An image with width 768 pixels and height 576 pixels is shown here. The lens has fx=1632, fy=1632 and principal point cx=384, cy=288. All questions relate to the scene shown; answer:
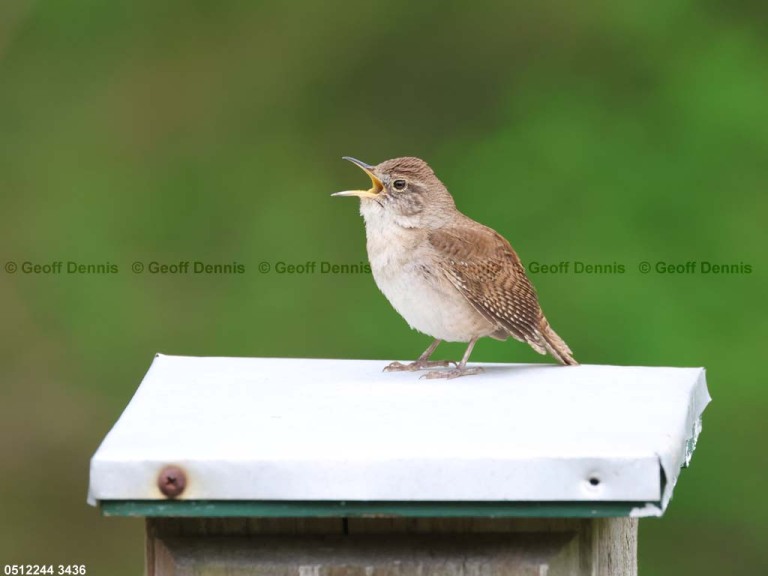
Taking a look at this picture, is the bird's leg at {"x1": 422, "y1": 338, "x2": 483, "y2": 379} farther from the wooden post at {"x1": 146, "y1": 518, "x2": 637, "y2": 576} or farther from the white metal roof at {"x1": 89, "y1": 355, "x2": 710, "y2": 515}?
the wooden post at {"x1": 146, "y1": 518, "x2": 637, "y2": 576}

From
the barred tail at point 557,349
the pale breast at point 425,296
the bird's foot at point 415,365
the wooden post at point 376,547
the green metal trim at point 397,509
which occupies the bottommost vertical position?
the wooden post at point 376,547

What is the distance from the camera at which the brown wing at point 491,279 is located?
442cm

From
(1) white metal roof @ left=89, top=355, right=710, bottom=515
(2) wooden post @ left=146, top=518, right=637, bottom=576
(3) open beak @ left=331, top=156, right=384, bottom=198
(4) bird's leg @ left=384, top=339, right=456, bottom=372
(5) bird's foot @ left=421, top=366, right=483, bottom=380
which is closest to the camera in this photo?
(1) white metal roof @ left=89, top=355, right=710, bottom=515

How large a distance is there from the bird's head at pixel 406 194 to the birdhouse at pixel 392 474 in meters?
0.99

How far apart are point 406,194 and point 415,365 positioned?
55 centimetres

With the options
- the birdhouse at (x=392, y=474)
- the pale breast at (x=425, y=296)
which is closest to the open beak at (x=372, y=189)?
the pale breast at (x=425, y=296)

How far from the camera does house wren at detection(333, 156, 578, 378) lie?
175 inches

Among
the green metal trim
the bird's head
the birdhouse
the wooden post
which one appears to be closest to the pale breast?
the bird's head

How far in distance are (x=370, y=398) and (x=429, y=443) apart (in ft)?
2.03

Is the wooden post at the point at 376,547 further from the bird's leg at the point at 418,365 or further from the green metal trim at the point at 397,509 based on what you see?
the bird's leg at the point at 418,365

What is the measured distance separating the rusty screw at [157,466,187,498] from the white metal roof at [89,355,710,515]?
1 cm

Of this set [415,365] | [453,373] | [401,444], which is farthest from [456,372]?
[401,444]

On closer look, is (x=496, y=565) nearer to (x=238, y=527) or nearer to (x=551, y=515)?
(x=551, y=515)

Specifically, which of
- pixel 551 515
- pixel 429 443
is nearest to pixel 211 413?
pixel 429 443
